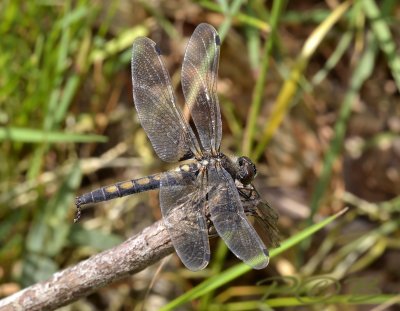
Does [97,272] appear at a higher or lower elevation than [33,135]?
lower

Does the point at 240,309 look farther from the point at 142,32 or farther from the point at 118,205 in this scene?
the point at 142,32

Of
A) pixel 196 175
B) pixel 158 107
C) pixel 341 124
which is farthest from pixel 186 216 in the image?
pixel 341 124

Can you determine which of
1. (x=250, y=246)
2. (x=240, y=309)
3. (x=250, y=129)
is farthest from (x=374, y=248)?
(x=250, y=246)

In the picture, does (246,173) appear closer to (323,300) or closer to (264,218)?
(264,218)

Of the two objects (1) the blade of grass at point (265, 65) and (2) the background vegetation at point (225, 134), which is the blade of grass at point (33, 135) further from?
(1) the blade of grass at point (265, 65)

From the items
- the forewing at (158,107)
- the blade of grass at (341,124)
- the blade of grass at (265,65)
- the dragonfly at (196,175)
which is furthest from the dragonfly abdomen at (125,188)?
the blade of grass at (341,124)
